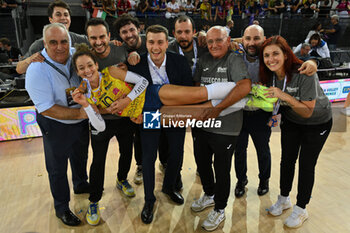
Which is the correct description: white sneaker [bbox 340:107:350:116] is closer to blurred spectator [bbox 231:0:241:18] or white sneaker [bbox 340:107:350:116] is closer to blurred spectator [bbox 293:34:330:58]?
blurred spectator [bbox 293:34:330:58]

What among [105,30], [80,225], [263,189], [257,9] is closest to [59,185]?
[80,225]

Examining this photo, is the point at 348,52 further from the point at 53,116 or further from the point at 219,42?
the point at 53,116

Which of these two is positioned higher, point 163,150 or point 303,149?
point 303,149

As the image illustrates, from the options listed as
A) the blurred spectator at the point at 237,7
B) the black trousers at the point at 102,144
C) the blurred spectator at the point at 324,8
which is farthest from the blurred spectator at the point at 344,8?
the black trousers at the point at 102,144

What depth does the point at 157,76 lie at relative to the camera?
1916mm

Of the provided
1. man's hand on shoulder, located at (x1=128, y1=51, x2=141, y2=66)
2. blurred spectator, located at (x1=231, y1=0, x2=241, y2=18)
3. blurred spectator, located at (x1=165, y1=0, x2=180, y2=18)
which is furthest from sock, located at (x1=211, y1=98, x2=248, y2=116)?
blurred spectator, located at (x1=231, y1=0, x2=241, y2=18)

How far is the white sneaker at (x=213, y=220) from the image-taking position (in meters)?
2.05

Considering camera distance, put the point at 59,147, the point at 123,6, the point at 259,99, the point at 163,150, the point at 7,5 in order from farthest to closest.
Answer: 1. the point at 123,6
2. the point at 7,5
3. the point at 163,150
4. the point at 59,147
5. the point at 259,99

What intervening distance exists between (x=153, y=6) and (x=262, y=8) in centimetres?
426

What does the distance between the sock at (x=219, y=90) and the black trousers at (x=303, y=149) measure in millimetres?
606

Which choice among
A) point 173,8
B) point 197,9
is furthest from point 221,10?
point 173,8

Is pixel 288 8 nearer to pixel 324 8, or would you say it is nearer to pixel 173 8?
pixel 324 8

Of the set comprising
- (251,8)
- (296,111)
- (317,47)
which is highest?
(251,8)

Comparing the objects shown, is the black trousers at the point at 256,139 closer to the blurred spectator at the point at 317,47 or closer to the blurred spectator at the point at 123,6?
the blurred spectator at the point at 317,47
